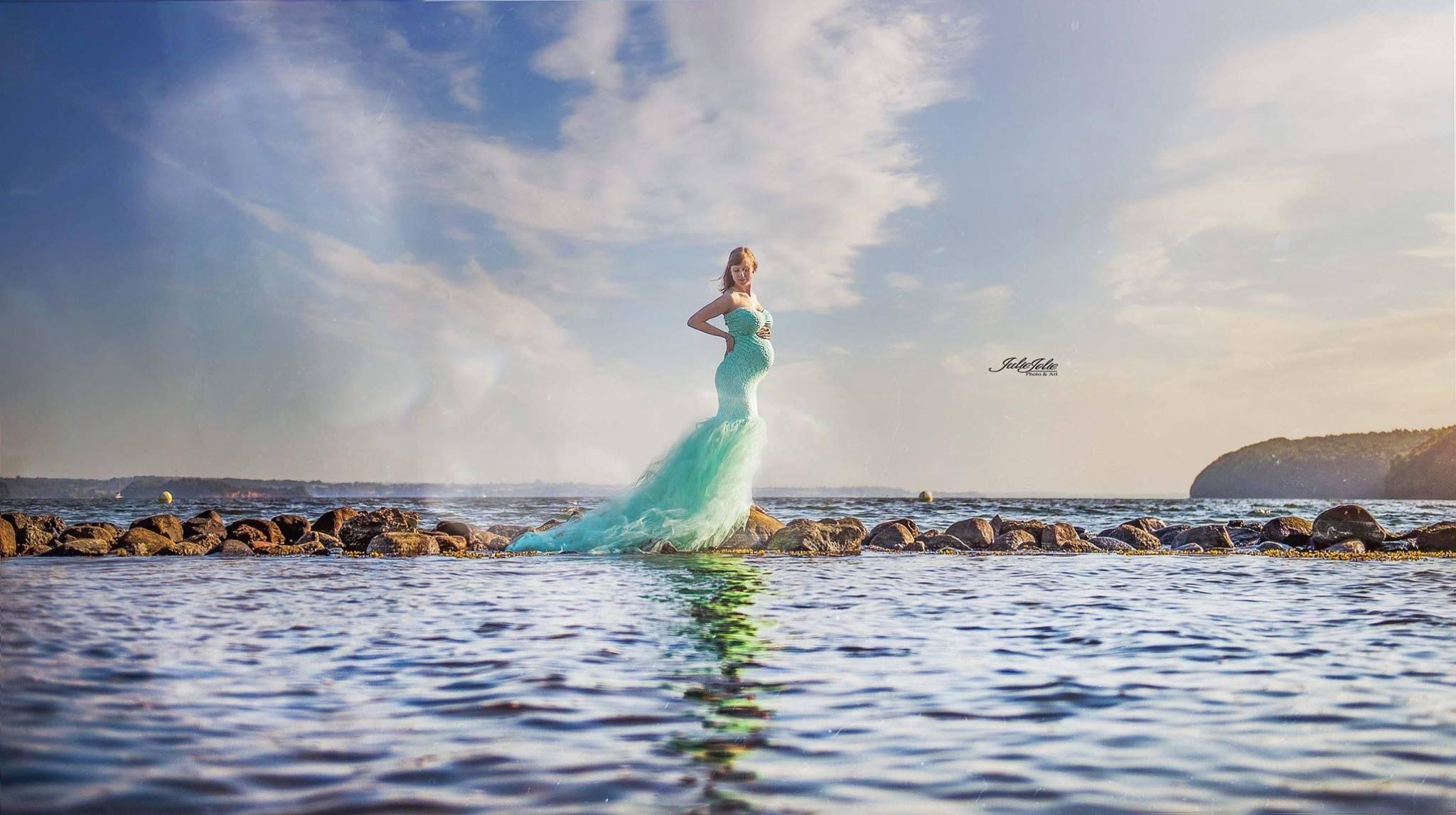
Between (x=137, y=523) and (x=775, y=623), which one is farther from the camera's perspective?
(x=137, y=523)

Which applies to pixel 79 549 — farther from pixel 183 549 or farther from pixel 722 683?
pixel 722 683

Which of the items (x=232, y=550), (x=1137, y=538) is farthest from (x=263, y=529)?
(x=1137, y=538)

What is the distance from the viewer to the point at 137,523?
18578 mm

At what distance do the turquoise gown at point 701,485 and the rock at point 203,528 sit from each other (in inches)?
296

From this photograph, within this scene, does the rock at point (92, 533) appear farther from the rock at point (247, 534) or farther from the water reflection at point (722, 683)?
the water reflection at point (722, 683)

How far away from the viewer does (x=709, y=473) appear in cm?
1652

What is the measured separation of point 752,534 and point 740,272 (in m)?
5.10

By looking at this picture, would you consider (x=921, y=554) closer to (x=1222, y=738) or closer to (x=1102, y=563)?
(x=1102, y=563)

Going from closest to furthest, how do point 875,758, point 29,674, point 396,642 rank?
point 875,758 < point 29,674 < point 396,642

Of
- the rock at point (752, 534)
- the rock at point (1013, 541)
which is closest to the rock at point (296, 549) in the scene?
the rock at point (752, 534)

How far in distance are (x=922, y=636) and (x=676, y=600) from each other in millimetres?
2757

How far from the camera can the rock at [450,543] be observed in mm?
17531

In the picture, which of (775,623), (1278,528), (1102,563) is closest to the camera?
(775,623)

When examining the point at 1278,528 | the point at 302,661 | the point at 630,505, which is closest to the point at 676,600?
the point at 302,661
